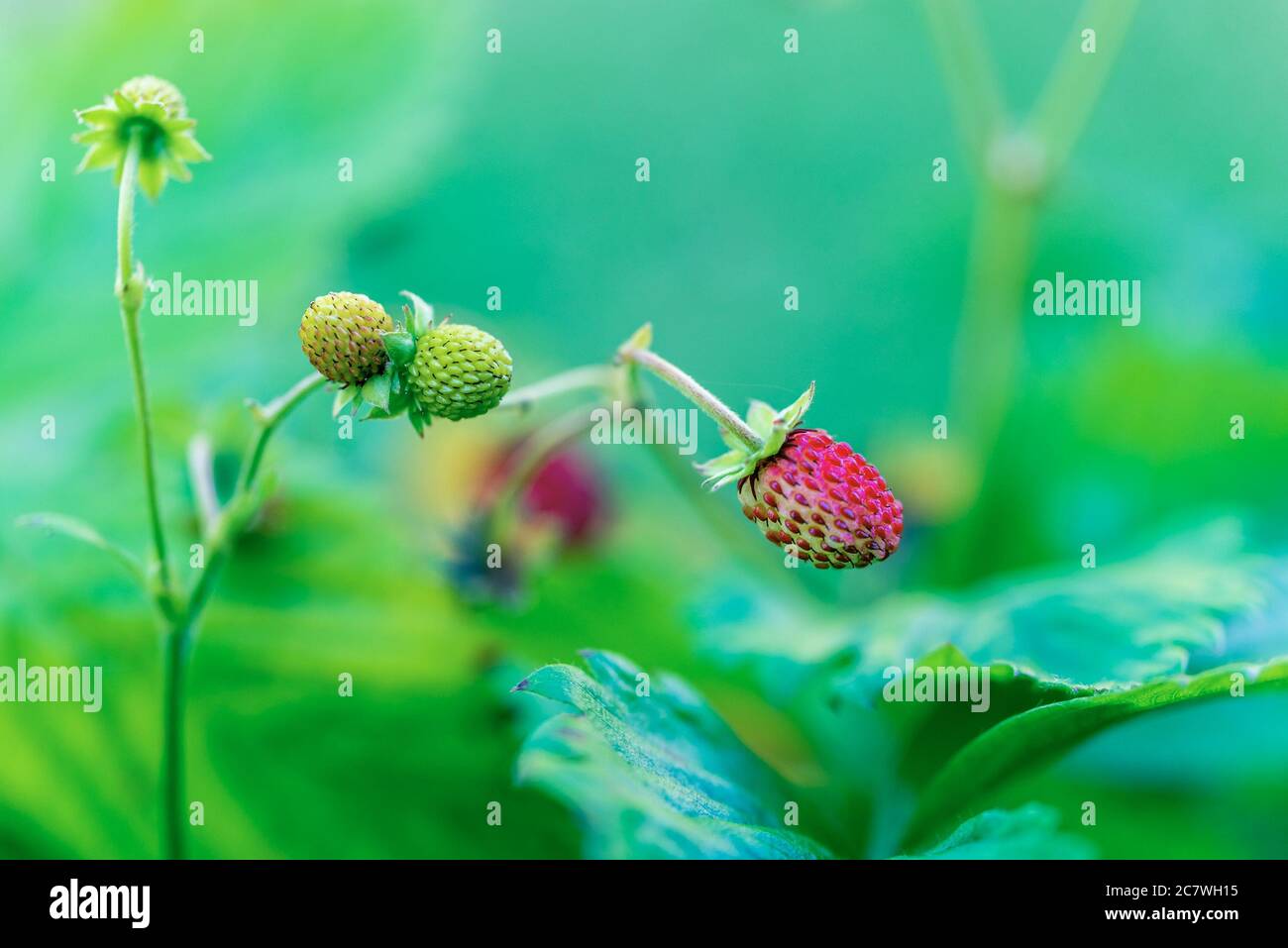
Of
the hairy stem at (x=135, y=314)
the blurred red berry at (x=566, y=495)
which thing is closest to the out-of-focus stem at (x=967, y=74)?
the blurred red berry at (x=566, y=495)

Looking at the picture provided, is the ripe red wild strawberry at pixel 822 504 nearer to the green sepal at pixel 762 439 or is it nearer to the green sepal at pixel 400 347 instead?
the green sepal at pixel 762 439

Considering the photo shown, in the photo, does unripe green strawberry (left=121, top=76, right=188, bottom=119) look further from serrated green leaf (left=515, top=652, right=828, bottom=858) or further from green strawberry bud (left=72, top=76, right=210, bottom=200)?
serrated green leaf (left=515, top=652, right=828, bottom=858)

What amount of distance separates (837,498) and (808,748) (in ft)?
1.56

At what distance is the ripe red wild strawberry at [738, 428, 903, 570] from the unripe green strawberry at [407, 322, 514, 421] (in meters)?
0.12

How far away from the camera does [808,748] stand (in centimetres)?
91

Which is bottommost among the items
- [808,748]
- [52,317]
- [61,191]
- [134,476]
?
[808,748]

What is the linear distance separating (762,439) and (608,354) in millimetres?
711

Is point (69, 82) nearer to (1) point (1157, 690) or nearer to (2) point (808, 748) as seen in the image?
(2) point (808, 748)

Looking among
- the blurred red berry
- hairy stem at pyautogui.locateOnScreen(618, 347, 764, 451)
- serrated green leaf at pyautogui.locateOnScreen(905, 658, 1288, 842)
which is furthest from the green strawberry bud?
the blurred red berry

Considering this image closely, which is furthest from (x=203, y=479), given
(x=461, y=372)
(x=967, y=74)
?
(x=967, y=74)

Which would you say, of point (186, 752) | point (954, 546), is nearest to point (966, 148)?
point (954, 546)

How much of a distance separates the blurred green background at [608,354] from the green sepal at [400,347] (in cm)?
18

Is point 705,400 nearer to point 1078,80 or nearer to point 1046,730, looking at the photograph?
point 1046,730

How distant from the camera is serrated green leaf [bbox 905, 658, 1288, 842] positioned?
489mm
